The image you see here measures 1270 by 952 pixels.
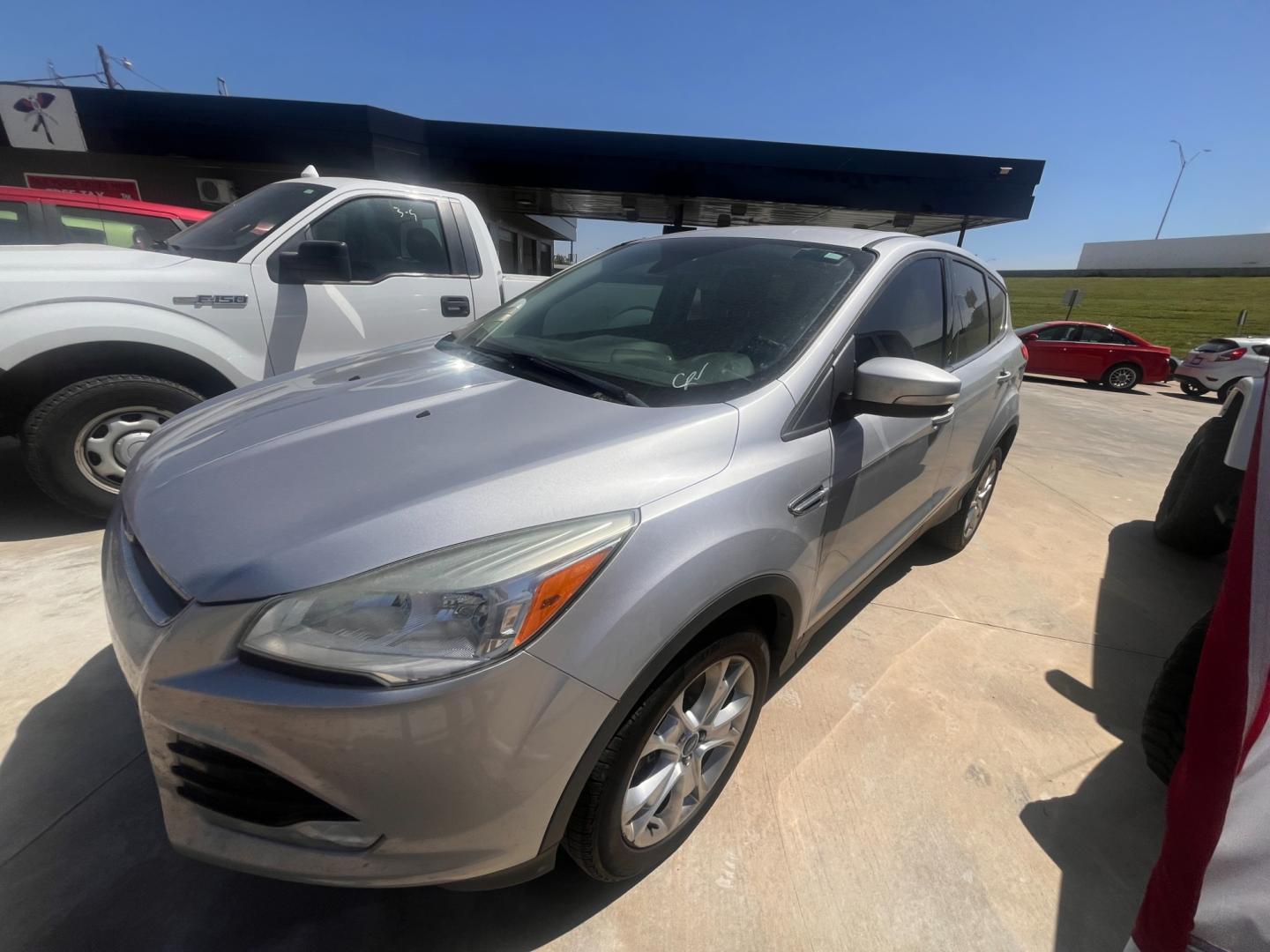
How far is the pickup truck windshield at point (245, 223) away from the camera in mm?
3527

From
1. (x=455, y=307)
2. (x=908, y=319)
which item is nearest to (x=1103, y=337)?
(x=908, y=319)

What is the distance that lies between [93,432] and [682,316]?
10.2ft

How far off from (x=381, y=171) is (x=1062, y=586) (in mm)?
12514

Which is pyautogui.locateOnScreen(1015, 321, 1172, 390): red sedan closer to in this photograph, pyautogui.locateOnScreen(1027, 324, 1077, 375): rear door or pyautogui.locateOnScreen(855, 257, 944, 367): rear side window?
pyautogui.locateOnScreen(1027, 324, 1077, 375): rear door

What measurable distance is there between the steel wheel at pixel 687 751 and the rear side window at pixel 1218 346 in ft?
55.7

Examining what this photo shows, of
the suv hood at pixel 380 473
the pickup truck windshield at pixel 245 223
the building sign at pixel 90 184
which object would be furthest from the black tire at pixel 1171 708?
the building sign at pixel 90 184

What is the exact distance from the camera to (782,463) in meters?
1.63

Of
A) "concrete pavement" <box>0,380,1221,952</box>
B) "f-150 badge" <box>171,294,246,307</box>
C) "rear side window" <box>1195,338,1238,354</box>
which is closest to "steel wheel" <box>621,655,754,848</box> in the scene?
"concrete pavement" <box>0,380,1221,952</box>

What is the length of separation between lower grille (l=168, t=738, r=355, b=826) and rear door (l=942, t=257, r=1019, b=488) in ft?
8.71

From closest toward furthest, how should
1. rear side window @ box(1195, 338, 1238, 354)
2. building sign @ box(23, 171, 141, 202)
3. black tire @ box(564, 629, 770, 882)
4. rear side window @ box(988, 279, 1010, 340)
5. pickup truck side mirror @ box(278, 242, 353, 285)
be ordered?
black tire @ box(564, 629, 770, 882) < pickup truck side mirror @ box(278, 242, 353, 285) < rear side window @ box(988, 279, 1010, 340) < building sign @ box(23, 171, 141, 202) < rear side window @ box(1195, 338, 1238, 354)

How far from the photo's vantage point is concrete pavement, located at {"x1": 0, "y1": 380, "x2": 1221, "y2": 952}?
4.98 feet

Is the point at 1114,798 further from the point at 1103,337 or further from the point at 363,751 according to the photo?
the point at 1103,337

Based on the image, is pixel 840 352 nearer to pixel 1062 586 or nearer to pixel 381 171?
pixel 1062 586

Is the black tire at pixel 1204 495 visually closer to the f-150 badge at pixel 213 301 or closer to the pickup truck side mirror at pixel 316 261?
the pickup truck side mirror at pixel 316 261
